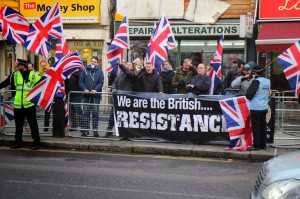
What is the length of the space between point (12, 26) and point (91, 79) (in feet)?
7.30

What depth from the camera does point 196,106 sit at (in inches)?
396

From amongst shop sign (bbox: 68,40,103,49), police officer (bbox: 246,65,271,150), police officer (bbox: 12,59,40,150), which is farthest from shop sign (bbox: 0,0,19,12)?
police officer (bbox: 246,65,271,150)

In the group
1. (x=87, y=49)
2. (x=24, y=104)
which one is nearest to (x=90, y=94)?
(x=24, y=104)

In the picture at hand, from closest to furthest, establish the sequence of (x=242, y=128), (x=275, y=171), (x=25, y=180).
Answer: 1. (x=275, y=171)
2. (x=25, y=180)
3. (x=242, y=128)

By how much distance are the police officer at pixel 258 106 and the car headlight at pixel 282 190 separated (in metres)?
5.69

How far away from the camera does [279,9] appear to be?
643 inches

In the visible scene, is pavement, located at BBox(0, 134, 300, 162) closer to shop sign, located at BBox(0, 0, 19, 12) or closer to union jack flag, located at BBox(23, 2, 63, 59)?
union jack flag, located at BBox(23, 2, 63, 59)

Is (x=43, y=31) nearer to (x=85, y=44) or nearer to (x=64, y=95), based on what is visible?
(x=64, y=95)

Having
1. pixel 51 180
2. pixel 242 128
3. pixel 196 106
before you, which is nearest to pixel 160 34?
pixel 196 106

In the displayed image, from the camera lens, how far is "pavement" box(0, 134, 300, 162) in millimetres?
9375

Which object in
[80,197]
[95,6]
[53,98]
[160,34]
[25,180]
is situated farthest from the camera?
[95,6]

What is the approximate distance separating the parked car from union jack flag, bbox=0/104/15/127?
8.18 metres

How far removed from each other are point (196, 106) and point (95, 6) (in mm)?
10011

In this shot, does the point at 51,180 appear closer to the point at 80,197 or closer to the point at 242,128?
the point at 80,197
